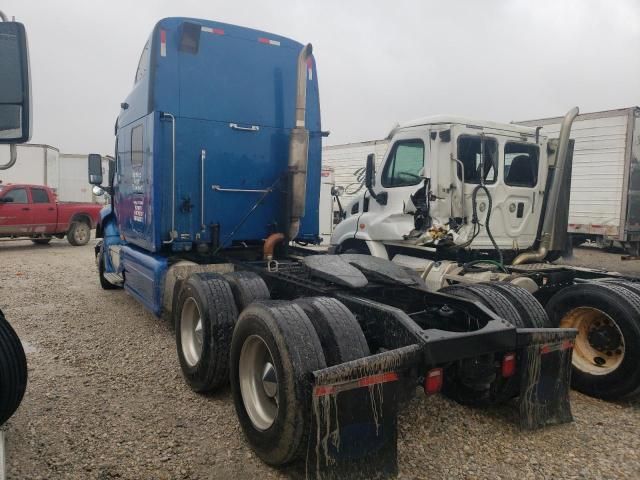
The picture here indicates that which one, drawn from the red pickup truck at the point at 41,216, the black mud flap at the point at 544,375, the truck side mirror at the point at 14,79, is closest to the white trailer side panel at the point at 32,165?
the red pickup truck at the point at 41,216

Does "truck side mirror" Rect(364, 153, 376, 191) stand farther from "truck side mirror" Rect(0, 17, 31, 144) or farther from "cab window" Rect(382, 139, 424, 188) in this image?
"truck side mirror" Rect(0, 17, 31, 144)

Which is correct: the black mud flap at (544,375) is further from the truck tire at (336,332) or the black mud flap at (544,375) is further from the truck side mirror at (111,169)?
the truck side mirror at (111,169)

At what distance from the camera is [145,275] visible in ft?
18.5

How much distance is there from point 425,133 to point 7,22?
463cm

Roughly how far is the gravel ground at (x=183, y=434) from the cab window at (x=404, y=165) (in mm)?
3003

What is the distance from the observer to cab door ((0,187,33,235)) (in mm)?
14367

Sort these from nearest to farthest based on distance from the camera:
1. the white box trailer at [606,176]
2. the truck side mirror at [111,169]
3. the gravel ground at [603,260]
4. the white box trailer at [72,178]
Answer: the truck side mirror at [111,169] < the white box trailer at [606,176] < the gravel ground at [603,260] < the white box trailer at [72,178]

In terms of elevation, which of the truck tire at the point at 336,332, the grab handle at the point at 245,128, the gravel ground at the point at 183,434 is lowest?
the gravel ground at the point at 183,434

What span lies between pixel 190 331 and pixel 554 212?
461cm

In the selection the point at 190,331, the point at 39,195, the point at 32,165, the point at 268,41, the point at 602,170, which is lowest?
the point at 190,331

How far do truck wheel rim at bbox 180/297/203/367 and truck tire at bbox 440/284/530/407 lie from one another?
2.15 metres

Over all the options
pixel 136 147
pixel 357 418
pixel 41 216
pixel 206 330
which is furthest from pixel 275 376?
pixel 41 216

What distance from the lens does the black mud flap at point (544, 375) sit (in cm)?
314

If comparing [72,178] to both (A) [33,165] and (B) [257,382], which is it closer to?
(A) [33,165]
